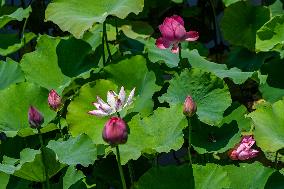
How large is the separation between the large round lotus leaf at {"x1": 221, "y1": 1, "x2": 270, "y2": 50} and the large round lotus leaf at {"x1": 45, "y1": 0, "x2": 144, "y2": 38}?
0.58 metres

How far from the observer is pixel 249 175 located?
73.2 inches

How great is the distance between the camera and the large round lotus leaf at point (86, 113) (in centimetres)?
214

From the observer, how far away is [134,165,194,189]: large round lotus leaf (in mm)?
1820

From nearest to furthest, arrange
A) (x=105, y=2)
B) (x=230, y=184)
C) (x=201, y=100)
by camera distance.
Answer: (x=230, y=184)
(x=201, y=100)
(x=105, y=2)

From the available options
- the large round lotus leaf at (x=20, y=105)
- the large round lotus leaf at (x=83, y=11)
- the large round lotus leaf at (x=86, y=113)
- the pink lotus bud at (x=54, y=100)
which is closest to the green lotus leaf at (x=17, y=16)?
the large round lotus leaf at (x=83, y=11)

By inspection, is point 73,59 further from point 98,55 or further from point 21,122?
point 21,122

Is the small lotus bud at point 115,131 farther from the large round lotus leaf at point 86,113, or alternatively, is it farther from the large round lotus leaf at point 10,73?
the large round lotus leaf at point 10,73

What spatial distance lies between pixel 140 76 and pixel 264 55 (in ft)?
2.07

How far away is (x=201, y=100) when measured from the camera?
2131mm

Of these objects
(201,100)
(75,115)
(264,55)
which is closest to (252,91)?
(264,55)

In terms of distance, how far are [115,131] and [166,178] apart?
324 millimetres

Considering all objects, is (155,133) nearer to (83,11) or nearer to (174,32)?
(174,32)

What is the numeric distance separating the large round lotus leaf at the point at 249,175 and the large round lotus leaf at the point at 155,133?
0.17m

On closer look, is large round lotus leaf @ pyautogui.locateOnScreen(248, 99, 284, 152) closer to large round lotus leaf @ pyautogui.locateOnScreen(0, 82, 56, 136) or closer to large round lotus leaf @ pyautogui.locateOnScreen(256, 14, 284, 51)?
large round lotus leaf @ pyautogui.locateOnScreen(256, 14, 284, 51)
